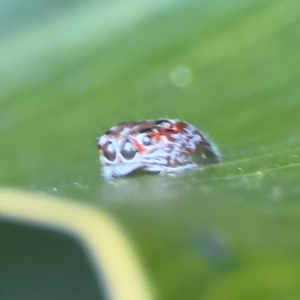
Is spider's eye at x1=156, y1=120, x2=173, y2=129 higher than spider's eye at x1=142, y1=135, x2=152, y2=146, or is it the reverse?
spider's eye at x1=156, y1=120, x2=173, y2=129

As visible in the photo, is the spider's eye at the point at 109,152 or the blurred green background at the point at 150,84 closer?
the blurred green background at the point at 150,84

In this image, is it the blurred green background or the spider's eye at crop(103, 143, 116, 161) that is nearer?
the blurred green background

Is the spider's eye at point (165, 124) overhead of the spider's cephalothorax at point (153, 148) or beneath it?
overhead

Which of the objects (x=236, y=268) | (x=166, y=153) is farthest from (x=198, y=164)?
(x=236, y=268)
